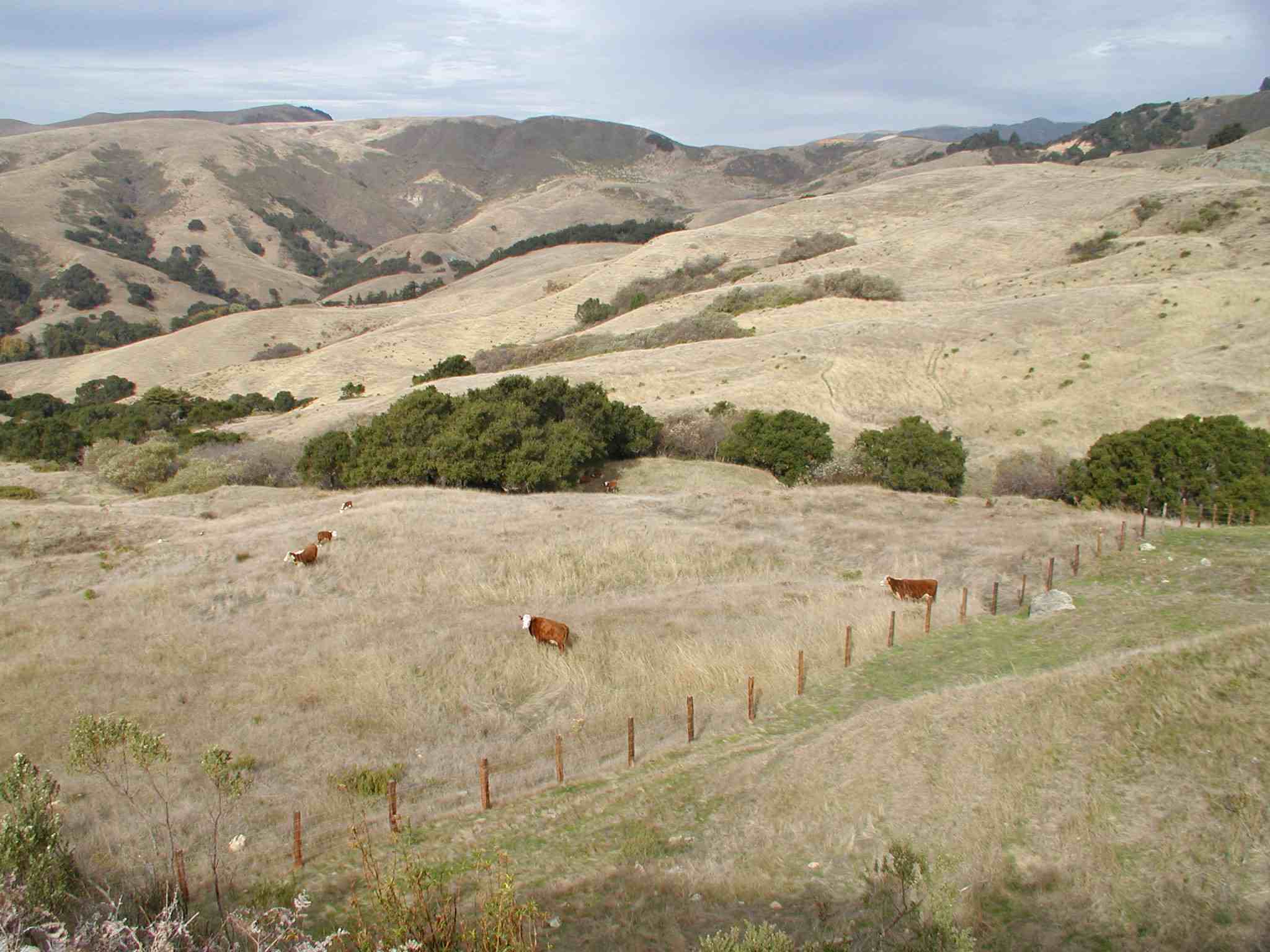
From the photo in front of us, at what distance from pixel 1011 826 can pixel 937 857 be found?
81cm

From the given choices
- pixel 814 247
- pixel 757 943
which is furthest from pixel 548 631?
pixel 814 247

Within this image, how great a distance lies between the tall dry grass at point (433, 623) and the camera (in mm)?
10383

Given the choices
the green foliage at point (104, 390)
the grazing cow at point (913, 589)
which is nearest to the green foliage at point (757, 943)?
the grazing cow at point (913, 589)

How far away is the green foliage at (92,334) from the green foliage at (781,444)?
79306mm

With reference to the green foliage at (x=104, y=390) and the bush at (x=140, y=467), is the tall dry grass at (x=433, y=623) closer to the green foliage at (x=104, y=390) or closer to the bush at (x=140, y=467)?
the bush at (x=140, y=467)

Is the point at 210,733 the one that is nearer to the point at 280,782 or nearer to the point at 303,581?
the point at 280,782

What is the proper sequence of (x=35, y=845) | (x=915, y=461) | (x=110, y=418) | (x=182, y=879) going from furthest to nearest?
(x=110, y=418)
(x=915, y=461)
(x=182, y=879)
(x=35, y=845)

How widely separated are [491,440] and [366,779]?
2139 cm

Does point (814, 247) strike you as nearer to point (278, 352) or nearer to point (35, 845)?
point (278, 352)

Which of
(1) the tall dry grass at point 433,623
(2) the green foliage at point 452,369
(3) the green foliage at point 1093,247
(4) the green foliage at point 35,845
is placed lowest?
(1) the tall dry grass at point 433,623

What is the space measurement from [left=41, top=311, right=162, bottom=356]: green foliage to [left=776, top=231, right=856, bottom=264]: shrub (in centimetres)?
6638

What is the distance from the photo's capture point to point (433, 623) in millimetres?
15469

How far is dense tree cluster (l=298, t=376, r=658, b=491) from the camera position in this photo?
3020 cm

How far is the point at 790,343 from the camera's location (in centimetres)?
4859
